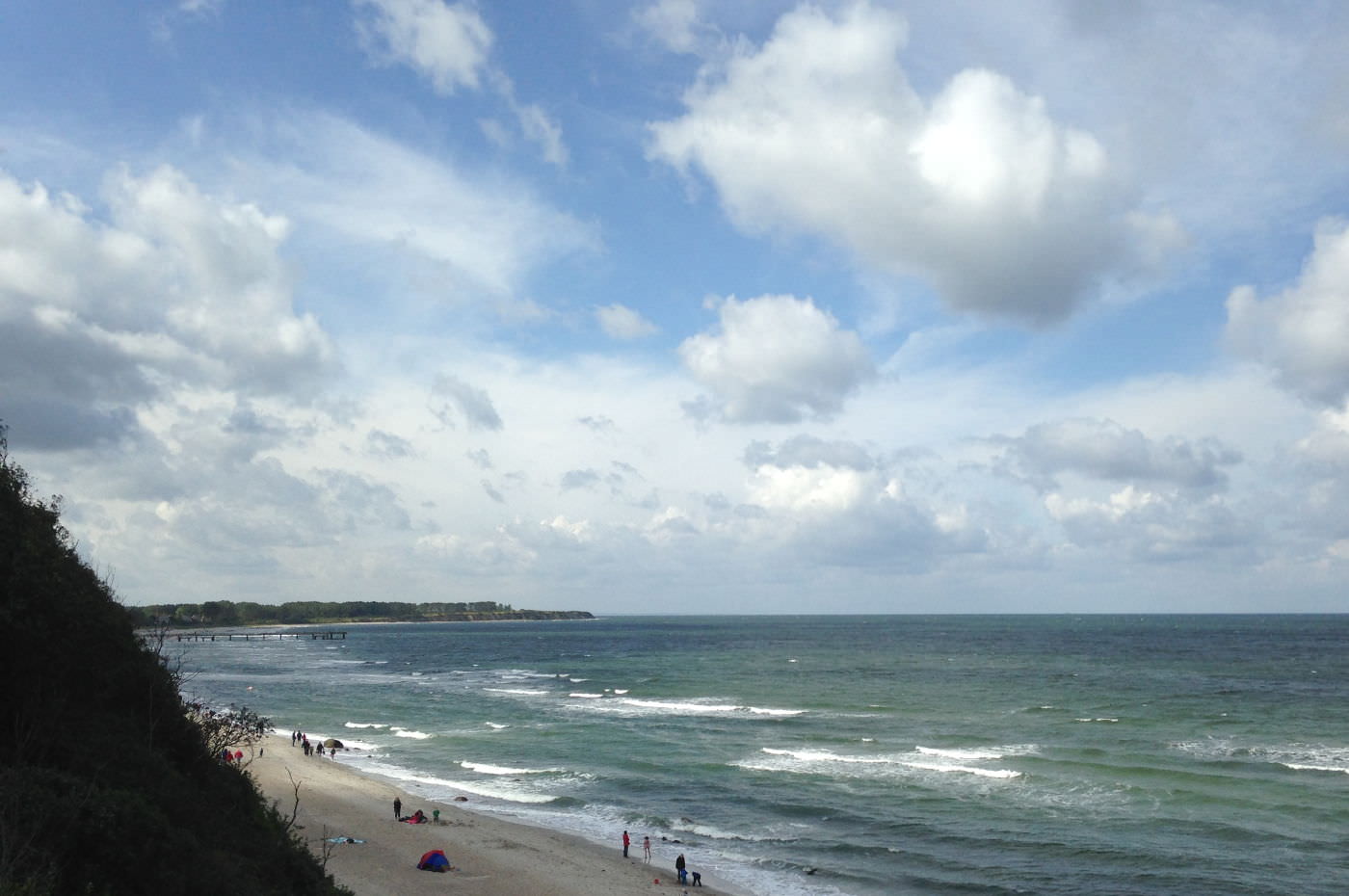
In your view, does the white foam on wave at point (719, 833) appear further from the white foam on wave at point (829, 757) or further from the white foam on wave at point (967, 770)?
the white foam on wave at point (967, 770)

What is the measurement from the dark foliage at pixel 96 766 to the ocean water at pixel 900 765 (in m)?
17.0

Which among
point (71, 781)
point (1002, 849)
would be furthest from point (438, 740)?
point (71, 781)

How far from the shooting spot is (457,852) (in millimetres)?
31188

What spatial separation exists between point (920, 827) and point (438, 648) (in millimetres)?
128710

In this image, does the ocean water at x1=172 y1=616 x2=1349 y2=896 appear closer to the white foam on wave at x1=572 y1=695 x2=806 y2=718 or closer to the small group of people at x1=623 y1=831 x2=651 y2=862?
the white foam on wave at x1=572 y1=695 x2=806 y2=718

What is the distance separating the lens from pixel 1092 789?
39.9 m

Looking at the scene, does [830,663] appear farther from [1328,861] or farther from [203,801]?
[203,801]

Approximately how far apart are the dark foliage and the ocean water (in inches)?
670

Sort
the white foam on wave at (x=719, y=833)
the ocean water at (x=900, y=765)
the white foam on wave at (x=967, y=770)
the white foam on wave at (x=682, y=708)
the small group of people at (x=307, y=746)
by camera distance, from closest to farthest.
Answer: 1. the ocean water at (x=900, y=765)
2. the white foam on wave at (x=719, y=833)
3. the white foam on wave at (x=967, y=770)
4. the small group of people at (x=307, y=746)
5. the white foam on wave at (x=682, y=708)

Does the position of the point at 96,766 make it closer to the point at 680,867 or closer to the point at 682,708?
the point at 680,867

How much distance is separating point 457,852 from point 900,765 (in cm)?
2362

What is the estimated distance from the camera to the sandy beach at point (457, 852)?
27.9 metres

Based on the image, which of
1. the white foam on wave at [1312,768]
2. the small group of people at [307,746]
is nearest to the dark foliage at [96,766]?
the small group of people at [307,746]

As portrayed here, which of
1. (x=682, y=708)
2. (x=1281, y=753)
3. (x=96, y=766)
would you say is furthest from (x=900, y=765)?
(x=96, y=766)
